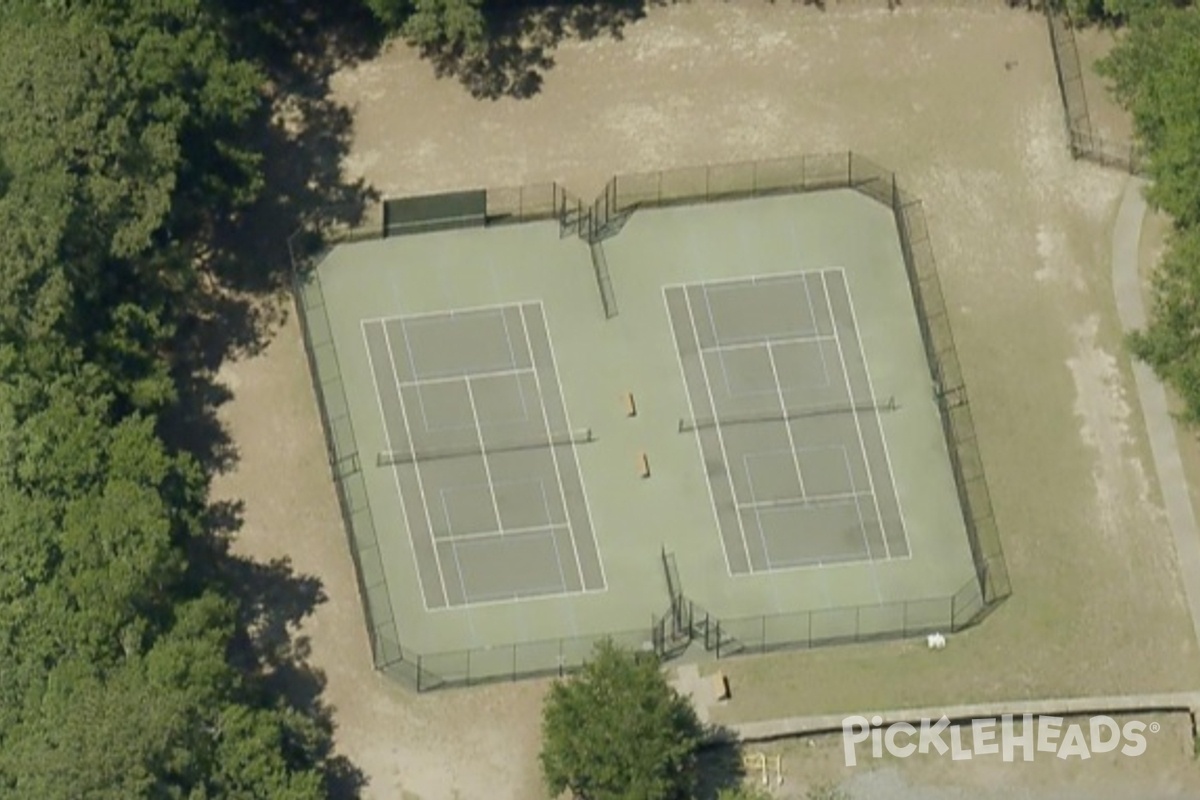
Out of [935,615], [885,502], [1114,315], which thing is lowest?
[935,615]

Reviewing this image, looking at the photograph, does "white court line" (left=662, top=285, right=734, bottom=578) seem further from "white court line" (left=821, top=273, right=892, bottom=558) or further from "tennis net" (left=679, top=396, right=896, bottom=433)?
"white court line" (left=821, top=273, right=892, bottom=558)

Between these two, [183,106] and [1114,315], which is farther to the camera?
[1114,315]

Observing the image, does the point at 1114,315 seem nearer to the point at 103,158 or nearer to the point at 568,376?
the point at 568,376

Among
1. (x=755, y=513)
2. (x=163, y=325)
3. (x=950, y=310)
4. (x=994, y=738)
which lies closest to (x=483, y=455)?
(x=755, y=513)

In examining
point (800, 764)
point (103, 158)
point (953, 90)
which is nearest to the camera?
point (103, 158)

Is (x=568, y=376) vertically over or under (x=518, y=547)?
over

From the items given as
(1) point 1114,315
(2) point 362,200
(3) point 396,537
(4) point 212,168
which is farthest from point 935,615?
(4) point 212,168
